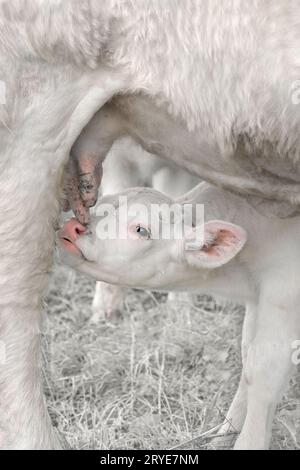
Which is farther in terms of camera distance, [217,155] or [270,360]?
[270,360]

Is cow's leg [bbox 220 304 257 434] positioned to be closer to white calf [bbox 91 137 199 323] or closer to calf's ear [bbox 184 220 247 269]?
calf's ear [bbox 184 220 247 269]

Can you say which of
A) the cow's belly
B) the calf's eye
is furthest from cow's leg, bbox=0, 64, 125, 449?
the calf's eye

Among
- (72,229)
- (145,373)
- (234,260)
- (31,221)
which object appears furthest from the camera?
(145,373)

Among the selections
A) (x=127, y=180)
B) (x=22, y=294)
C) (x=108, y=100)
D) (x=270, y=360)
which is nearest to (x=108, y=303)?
(x=127, y=180)

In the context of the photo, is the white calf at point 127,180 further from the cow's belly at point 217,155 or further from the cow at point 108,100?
the cow at point 108,100

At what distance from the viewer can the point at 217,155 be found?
340 centimetres

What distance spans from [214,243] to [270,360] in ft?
1.43

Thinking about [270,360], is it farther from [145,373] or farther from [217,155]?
[145,373]

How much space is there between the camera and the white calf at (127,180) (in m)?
5.43

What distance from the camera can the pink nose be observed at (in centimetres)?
381

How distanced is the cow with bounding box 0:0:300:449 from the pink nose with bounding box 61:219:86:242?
1.48 feet

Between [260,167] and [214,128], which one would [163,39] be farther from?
[260,167]

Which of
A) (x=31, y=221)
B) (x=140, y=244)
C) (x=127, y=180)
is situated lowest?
(x=31, y=221)

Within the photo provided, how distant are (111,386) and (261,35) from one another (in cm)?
198
